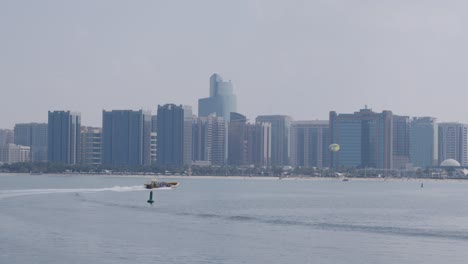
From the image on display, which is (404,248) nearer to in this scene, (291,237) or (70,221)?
(291,237)

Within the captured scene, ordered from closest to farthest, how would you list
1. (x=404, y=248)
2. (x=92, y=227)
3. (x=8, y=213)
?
(x=404, y=248), (x=92, y=227), (x=8, y=213)

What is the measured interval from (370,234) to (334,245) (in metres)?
7.22

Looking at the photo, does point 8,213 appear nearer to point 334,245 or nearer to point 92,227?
point 92,227

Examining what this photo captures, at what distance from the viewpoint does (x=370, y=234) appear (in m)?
57.4

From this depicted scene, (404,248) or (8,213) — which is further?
(8,213)

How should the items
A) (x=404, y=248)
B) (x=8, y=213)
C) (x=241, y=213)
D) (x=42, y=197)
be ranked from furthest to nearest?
1. (x=42, y=197)
2. (x=241, y=213)
3. (x=8, y=213)
4. (x=404, y=248)

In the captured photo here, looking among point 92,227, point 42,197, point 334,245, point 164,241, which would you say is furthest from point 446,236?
→ point 42,197

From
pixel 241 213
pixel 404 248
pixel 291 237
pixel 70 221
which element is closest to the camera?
pixel 404 248

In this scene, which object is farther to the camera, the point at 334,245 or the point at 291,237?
the point at 291,237

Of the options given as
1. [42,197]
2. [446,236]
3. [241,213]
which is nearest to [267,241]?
[446,236]

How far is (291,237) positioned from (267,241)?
276cm

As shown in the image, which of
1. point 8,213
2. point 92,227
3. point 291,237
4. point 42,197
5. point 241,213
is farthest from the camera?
point 42,197

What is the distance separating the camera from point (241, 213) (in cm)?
7619

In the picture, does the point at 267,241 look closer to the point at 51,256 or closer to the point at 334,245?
the point at 334,245
